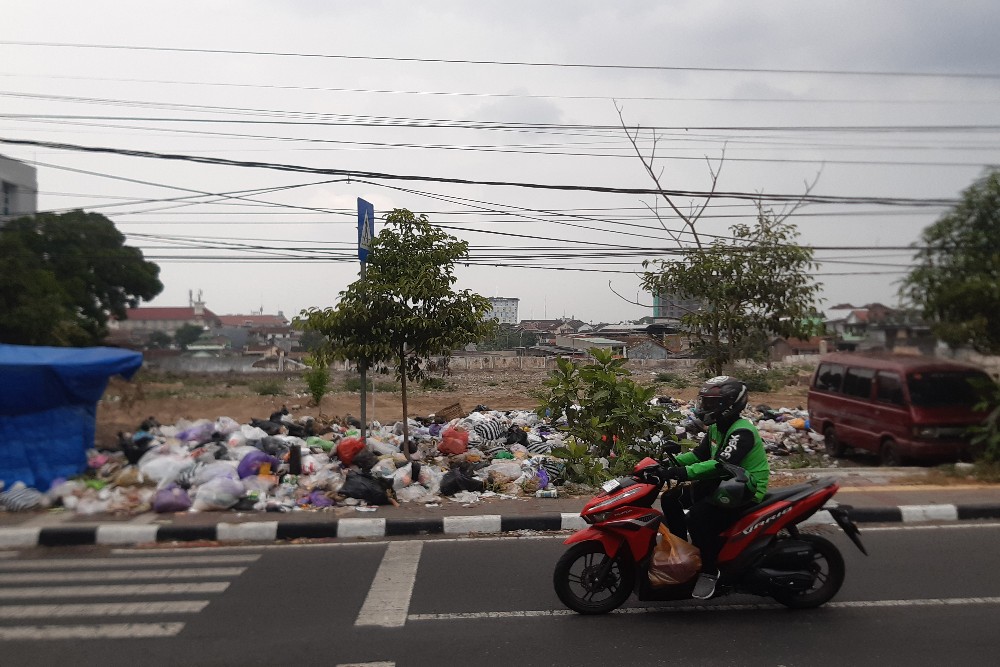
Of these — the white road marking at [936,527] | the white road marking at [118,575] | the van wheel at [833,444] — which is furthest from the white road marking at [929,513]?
the white road marking at [118,575]

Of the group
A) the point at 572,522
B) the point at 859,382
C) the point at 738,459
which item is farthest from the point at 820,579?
the point at 859,382

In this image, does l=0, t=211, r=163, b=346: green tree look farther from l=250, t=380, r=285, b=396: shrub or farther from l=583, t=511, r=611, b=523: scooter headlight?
l=583, t=511, r=611, b=523: scooter headlight

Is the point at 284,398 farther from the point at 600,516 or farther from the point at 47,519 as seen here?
the point at 600,516

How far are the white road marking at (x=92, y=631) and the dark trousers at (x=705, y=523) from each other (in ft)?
10.8

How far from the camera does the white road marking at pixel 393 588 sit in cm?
505

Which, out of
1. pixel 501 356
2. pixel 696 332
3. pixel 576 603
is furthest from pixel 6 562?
pixel 501 356

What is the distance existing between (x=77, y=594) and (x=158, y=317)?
36.6 m

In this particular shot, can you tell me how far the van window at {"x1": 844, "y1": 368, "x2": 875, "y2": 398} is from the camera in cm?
1181

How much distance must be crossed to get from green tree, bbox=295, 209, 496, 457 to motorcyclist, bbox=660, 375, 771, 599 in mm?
5049

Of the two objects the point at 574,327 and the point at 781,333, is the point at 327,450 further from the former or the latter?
the point at 574,327

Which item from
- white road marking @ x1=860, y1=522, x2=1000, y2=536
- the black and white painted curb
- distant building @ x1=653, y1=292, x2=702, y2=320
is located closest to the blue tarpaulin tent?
the black and white painted curb

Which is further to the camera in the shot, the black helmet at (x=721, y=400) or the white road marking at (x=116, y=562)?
the white road marking at (x=116, y=562)

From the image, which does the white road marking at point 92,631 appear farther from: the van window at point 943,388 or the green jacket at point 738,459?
the van window at point 943,388

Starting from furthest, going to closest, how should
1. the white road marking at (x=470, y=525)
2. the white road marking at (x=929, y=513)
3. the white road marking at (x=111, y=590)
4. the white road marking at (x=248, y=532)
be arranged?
the white road marking at (x=929, y=513) → the white road marking at (x=470, y=525) → the white road marking at (x=248, y=532) → the white road marking at (x=111, y=590)
